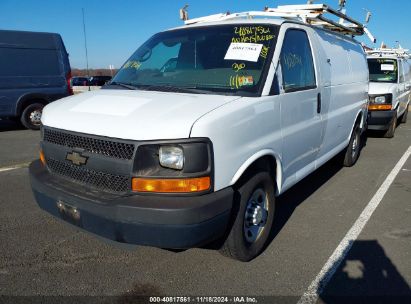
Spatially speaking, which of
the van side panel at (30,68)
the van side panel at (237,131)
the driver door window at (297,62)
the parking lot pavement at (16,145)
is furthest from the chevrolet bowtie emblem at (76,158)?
the van side panel at (30,68)

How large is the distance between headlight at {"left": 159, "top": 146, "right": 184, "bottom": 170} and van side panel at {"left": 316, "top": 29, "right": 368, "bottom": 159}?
8.19 feet

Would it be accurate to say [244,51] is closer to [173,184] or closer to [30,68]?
[173,184]

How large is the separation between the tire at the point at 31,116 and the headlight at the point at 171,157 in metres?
9.04

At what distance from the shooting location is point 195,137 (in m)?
2.58

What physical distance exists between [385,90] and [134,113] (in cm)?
757

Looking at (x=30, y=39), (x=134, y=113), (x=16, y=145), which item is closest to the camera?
A: (x=134, y=113)

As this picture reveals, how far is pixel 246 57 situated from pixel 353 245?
2051 mm

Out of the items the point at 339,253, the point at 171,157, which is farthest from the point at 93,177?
the point at 339,253

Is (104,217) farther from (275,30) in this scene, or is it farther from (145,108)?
(275,30)

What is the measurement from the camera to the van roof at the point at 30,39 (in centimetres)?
977

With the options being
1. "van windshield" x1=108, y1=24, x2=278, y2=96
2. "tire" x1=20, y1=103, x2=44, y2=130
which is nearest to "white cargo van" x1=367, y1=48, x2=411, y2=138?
"van windshield" x1=108, y1=24, x2=278, y2=96

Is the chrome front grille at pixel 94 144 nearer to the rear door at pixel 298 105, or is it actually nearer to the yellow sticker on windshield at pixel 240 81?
the yellow sticker on windshield at pixel 240 81

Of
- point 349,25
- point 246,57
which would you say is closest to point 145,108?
point 246,57

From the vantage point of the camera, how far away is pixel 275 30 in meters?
3.67
